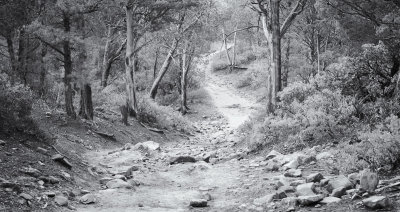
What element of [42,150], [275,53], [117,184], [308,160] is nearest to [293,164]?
[308,160]

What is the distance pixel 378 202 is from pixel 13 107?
725 centimetres

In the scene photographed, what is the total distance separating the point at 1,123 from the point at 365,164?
6966 millimetres

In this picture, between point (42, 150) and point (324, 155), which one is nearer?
point (42, 150)

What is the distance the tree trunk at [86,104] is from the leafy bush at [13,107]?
6951 mm

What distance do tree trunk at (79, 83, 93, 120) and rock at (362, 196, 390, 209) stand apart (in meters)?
13.3

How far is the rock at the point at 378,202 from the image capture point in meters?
4.00

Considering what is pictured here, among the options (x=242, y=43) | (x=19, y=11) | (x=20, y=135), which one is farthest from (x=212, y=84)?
(x=20, y=135)

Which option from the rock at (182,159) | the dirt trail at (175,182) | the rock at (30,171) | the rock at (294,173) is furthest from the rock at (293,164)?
the rock at (30,171)

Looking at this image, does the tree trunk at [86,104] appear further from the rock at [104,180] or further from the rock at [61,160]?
the rock at [104,180]

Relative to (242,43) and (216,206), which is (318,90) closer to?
(216,206)

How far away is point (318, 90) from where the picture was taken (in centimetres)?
1090

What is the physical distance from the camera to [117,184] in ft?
24.0

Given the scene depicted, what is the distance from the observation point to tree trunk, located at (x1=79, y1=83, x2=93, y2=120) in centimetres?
1558

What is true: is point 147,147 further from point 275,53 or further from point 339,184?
point 339,184
